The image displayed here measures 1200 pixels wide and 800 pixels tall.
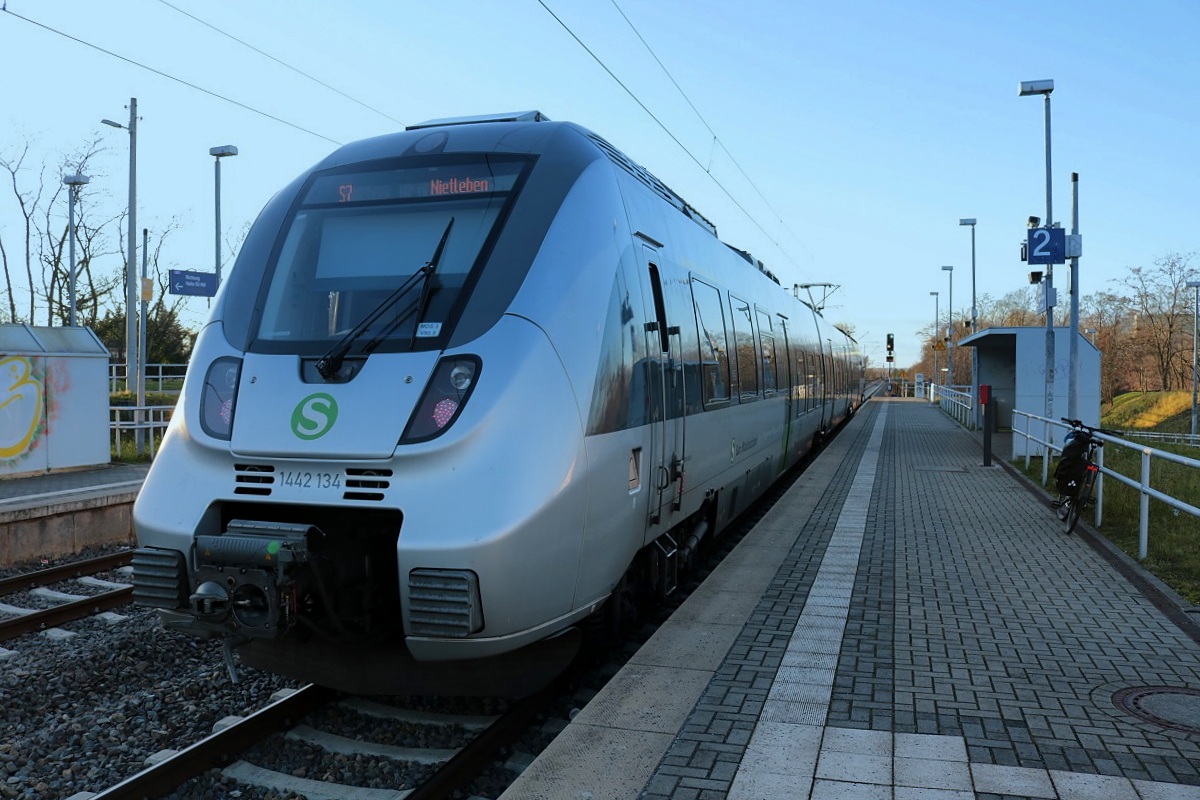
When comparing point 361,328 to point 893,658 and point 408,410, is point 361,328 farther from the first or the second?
point 893,658

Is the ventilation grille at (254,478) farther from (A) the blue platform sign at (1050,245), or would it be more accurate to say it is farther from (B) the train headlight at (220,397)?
(A) the blue platform sign at (1050,245)

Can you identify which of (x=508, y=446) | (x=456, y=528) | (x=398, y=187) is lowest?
(x=456, y=528)

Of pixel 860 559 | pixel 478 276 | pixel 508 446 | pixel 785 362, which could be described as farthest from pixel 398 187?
pixel 785 362

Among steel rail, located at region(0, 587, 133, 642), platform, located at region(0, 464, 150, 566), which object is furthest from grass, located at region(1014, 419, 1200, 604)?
platform, located at region(0, 464, 150, 566)

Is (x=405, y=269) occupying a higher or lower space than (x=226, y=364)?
higher

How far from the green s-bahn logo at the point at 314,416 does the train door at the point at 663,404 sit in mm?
2001

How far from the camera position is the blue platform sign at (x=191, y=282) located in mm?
21594

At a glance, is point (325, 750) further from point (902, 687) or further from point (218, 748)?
point (902, 687)

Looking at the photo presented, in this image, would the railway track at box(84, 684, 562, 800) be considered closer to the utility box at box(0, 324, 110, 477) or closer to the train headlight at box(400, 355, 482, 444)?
the train headlight at box(400, 355, 482, 444)

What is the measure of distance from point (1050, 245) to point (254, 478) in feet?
51.8

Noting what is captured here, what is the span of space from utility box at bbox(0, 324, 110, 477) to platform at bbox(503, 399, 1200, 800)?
10986 mm

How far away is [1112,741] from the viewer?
172 inches

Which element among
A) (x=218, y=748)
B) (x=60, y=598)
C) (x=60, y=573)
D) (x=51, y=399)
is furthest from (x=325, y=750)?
(x=51, y=399)

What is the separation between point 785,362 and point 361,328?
9187 millimetres
